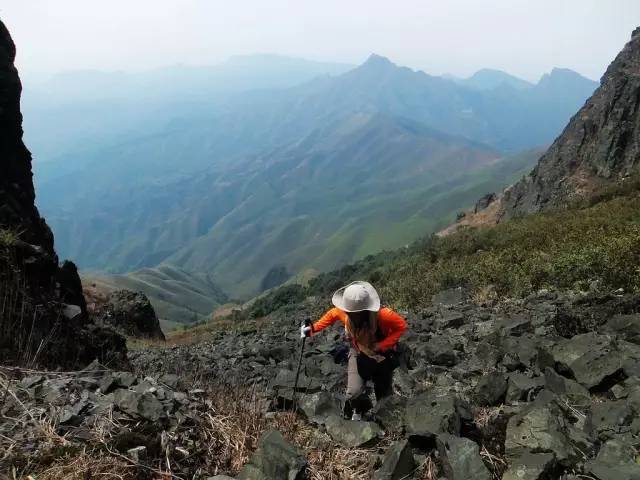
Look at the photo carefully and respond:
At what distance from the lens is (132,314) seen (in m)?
33.5

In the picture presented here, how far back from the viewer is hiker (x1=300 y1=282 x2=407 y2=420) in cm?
623

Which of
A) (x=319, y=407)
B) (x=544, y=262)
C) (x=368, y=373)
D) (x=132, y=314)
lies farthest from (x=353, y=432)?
(x=132, y=314)

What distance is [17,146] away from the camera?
58.4 ft

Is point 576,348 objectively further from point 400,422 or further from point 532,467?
point 532,467

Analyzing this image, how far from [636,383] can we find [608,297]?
4844 mm

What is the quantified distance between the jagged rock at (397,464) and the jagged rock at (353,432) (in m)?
0.48

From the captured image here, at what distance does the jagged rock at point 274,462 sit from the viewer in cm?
406

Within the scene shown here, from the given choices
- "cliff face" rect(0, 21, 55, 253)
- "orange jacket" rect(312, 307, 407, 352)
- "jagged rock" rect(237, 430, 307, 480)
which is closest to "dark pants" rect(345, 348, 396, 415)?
"orange jacket" rect(312, 307, 407, 352)

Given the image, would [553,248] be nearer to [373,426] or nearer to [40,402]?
[373,426]

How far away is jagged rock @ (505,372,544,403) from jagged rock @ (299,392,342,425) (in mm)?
1978

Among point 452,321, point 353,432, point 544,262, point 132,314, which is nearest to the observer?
point 353,432

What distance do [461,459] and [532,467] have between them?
543 millimetres

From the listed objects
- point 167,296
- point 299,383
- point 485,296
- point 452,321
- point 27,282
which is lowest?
point 167,296

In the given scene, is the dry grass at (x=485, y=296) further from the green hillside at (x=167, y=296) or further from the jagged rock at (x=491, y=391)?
the green hillside at (x=167, y=296)
